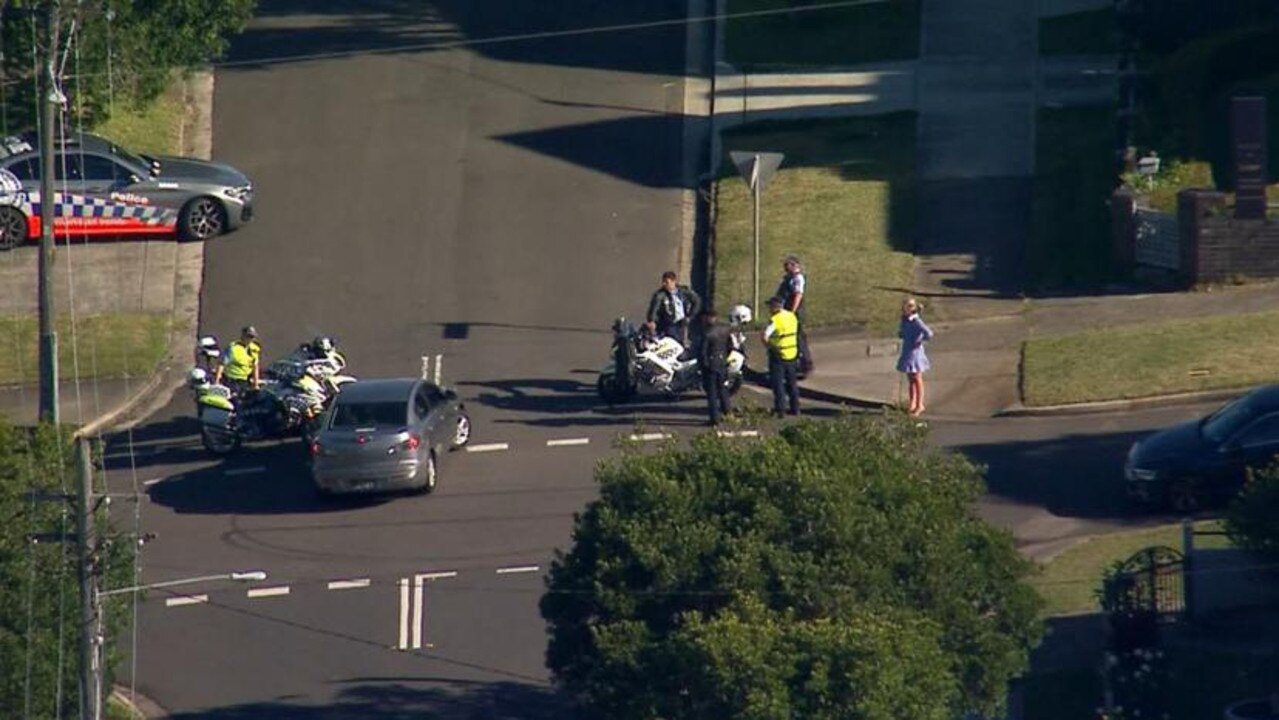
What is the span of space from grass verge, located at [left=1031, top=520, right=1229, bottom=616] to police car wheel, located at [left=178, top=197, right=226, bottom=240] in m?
16.2

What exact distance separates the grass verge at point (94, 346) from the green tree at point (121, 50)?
5579 millimetres

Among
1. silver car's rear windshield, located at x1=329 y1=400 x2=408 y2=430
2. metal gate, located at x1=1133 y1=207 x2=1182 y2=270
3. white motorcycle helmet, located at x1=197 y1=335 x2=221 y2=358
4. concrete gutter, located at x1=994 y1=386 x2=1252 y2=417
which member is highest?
metal gate, located at x1=1133 y1=207 x2=1182 y2=270

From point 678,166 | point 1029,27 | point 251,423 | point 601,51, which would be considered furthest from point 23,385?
point 1029,27

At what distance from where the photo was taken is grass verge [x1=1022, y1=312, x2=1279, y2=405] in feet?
105

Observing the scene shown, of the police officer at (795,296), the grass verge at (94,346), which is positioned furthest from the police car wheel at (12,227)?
the police officer at (795,296)

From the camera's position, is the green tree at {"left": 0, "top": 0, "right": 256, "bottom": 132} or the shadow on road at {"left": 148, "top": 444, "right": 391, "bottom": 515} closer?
the shadow on road at {"left": 148, "top": 444, "right": 391, "bottom": 515}

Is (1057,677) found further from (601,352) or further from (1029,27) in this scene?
(1029,27)

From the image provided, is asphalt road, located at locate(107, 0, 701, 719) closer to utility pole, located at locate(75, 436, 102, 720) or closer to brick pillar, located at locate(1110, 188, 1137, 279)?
utility pole, located at locate(75, 436, 102, 720)

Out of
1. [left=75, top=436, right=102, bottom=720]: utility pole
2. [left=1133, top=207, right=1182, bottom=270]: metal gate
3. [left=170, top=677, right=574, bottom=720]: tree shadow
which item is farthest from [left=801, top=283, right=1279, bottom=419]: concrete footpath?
[left=75, top=436, right=102, bottom=720]: utility pole

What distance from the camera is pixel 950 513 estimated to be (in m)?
22.8

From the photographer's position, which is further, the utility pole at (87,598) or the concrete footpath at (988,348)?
the concrete footpath at (988,348)

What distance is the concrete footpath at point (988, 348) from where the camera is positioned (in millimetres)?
32344

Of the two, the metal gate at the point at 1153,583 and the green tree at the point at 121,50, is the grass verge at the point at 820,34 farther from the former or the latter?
the metal gate at the point at 1153,583

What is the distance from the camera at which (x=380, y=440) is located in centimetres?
3005
